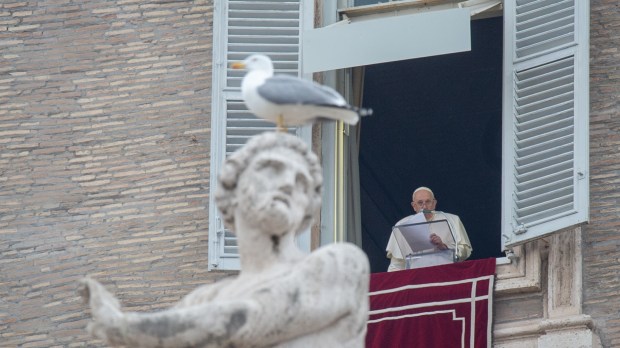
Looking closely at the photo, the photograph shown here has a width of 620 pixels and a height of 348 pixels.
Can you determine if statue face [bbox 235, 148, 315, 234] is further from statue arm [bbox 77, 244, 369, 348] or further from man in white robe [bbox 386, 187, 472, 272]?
man in white robe [bbox 386, 187, 472, 272]

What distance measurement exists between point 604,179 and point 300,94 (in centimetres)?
1002

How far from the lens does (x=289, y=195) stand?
9.96m

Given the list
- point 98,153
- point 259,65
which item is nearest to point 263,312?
point 259,65

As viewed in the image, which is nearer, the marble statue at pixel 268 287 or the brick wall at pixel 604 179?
the marble statue at pixel 268 287

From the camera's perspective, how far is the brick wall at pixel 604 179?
64.8ft

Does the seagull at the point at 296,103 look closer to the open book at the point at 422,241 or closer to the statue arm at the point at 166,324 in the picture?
the statue arm at the point at 166,324

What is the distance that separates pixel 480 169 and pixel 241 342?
538 inches

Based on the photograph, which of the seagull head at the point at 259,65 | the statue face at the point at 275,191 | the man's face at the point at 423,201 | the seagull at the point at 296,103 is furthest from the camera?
the man's face at the point at 423,201

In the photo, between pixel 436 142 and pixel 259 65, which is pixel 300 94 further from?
pixel 436 142

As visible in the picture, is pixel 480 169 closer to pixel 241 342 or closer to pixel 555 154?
pixel 555 154

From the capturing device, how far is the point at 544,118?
65.1 ft

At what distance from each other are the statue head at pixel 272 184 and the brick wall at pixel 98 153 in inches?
404

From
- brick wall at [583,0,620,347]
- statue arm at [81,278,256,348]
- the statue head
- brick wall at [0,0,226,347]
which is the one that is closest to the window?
brick wall at [583,0,620,347]

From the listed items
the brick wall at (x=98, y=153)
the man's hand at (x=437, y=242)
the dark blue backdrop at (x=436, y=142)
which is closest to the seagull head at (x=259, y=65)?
the man's hand at (x=437, y=242)
